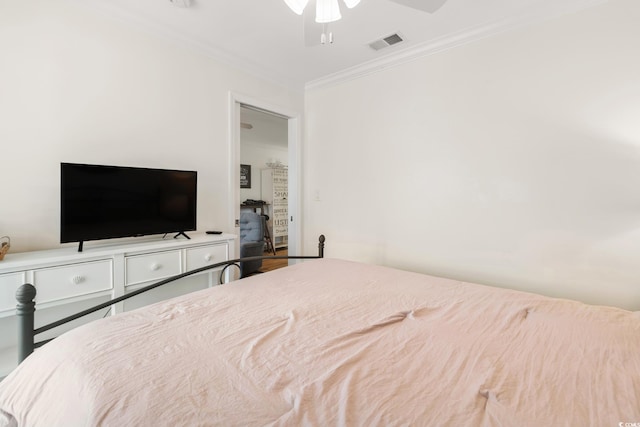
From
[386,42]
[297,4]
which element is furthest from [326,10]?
[386,42]

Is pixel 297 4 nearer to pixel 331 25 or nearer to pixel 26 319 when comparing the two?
pixel 331 25

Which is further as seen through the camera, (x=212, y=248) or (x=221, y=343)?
(x=212, y=248)

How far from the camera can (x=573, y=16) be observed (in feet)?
6.50

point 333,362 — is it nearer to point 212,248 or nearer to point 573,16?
point 212,248

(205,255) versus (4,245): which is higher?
(4,245)

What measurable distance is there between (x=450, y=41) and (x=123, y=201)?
2835 millimetres

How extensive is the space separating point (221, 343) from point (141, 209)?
60.2 inches

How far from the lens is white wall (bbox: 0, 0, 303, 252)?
5.76 ft

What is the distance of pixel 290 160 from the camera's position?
355cm

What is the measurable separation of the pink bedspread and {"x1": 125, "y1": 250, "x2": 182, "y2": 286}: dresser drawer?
0.81 meters

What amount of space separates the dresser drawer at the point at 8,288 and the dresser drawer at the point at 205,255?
91 centimetres

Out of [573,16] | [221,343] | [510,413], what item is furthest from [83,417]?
[573,16]

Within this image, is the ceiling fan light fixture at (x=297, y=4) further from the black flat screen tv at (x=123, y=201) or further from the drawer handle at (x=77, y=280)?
the drawer handle at (x=77, y=280)

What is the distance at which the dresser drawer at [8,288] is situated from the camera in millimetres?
1469
